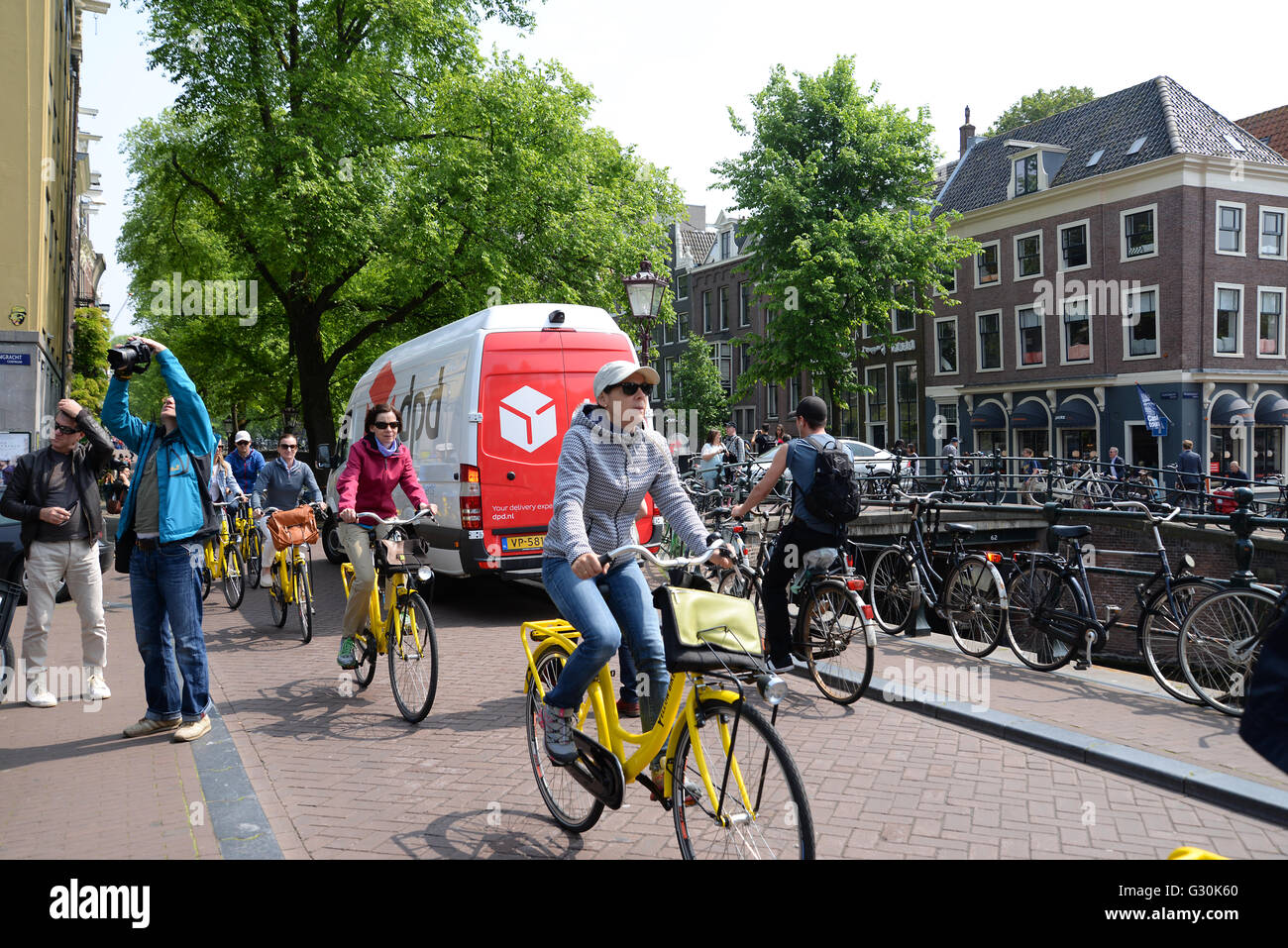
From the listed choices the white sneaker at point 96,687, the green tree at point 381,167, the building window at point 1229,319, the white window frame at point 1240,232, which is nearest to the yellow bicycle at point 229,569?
the white sneaker at point 96,687

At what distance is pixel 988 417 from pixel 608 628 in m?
34.0

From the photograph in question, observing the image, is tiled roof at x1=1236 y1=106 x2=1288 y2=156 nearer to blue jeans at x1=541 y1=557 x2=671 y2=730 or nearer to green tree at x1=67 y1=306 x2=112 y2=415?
blue jeans at x1=541 y1=557 x2=671 y2=730

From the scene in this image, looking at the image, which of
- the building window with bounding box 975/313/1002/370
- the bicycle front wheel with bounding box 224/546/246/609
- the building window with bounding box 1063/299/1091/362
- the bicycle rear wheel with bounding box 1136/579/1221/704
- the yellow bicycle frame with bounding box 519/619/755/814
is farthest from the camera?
the building window with bounding box 975/313/1002/370

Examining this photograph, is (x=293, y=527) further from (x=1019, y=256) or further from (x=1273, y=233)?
(x=1273, y=233)

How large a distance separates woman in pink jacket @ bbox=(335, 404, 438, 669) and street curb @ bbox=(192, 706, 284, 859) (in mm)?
1094

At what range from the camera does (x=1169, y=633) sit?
6.23 meters

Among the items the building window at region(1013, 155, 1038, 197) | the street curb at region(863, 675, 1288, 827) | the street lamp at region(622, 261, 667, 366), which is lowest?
the street curb at region(863, 675, 1288, 827)

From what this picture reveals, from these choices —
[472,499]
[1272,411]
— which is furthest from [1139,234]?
[472,499]

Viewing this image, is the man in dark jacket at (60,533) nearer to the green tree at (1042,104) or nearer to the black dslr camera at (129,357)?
the black dslr camera at (129,357)

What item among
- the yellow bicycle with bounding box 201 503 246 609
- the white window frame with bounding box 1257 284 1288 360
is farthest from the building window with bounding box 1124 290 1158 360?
the yellow bicycle with bounding box 201 503 246 609

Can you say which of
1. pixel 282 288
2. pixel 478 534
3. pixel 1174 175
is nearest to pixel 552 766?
pixel 478 534

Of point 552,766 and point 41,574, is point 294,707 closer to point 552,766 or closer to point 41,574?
point 41,574

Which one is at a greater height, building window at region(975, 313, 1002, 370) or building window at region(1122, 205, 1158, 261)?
building window at region(1122, 205, 1158, 261)

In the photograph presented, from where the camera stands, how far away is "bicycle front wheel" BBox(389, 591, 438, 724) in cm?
566
